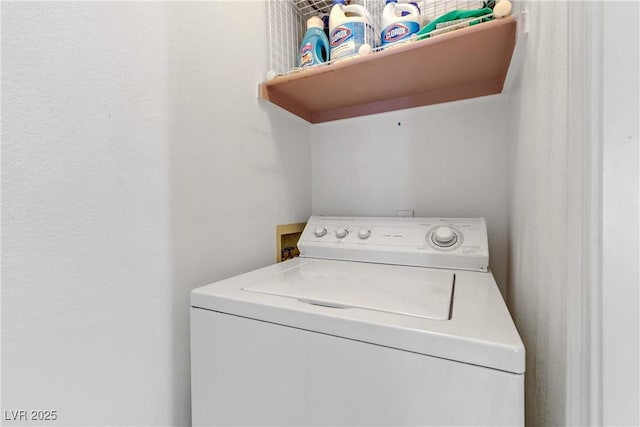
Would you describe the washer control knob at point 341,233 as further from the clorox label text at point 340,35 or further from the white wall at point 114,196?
the clorox label text at point 340,35

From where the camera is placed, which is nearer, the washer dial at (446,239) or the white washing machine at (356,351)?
the white washing machine at (356,351)

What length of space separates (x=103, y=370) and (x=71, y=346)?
0.32 feet

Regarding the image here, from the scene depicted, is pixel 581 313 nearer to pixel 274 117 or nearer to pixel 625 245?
pixel 625 245

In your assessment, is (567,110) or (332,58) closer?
(567,110)

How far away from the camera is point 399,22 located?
0.92 m

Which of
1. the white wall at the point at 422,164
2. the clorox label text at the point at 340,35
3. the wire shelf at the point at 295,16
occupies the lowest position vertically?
the white wall at the point at 422,164

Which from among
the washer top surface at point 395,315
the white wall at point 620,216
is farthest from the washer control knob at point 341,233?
the white wall at point 620,216

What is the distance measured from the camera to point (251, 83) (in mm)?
1006

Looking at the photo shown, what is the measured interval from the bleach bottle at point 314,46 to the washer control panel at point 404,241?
0.67 meters

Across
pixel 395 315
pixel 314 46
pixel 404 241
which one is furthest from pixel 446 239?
pixel 314 46

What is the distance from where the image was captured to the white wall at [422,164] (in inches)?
41.9

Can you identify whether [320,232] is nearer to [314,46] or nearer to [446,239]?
[446,239]

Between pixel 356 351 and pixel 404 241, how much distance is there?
576mm

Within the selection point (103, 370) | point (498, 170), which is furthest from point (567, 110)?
point (103, 370)
